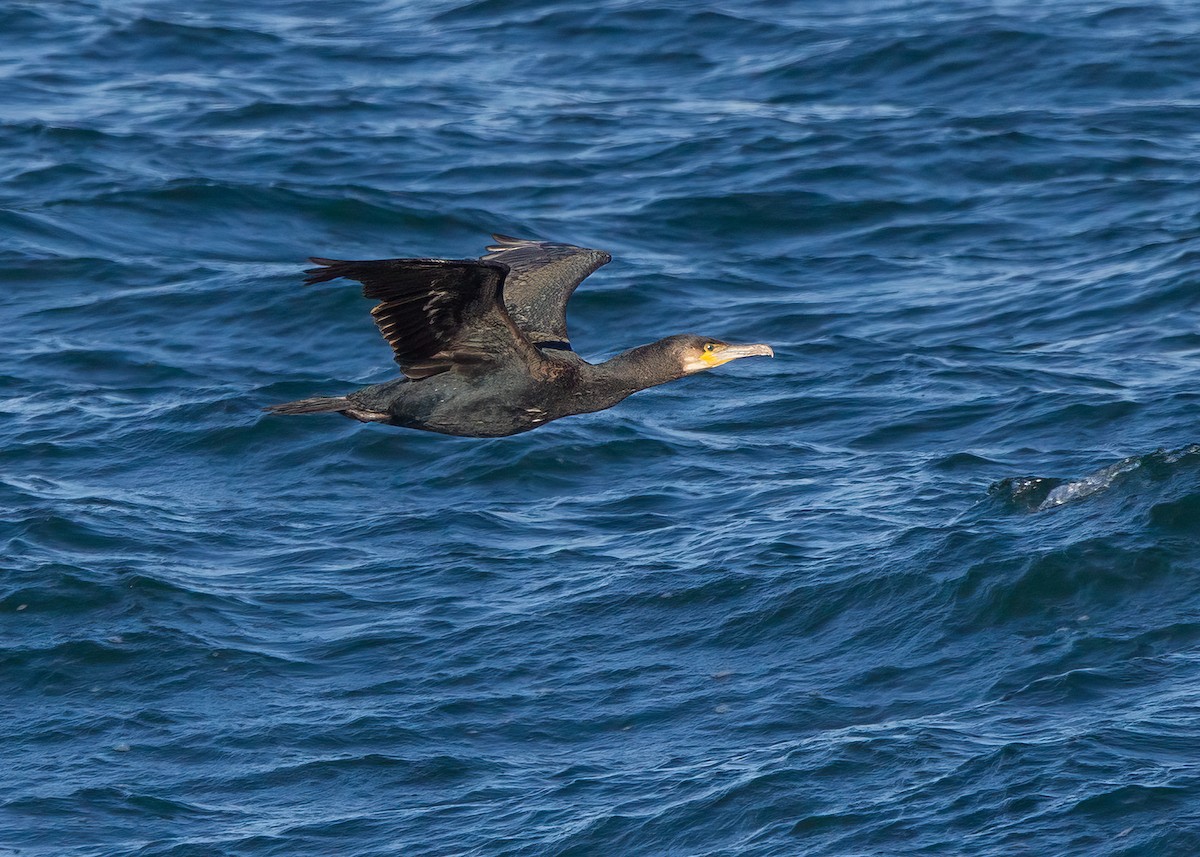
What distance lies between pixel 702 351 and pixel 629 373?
1.37ft

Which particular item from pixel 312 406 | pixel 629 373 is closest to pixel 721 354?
pixel 629 373

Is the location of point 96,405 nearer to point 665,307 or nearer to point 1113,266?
point 665,307

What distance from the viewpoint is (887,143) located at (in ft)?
56.9

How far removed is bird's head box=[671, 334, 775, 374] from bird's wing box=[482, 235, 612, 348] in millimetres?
629

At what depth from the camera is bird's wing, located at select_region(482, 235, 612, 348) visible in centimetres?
920

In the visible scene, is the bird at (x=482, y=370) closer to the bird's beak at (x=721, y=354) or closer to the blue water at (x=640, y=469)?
the bird's beak at (x=721, y=354)

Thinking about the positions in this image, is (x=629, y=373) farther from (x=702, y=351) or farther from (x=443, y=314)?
(x=443, y=314)

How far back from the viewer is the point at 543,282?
9516mm

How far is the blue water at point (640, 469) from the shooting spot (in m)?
9.34

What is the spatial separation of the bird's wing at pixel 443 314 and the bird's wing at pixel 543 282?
0.66m

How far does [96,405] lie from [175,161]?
15.6ft

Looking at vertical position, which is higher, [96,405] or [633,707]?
[96,405]

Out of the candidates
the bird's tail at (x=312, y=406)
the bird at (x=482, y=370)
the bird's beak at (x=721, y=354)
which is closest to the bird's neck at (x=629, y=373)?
the bird at (x=482, y=370)

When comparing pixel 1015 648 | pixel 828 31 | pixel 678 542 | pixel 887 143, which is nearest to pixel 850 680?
pixel 1015 648
